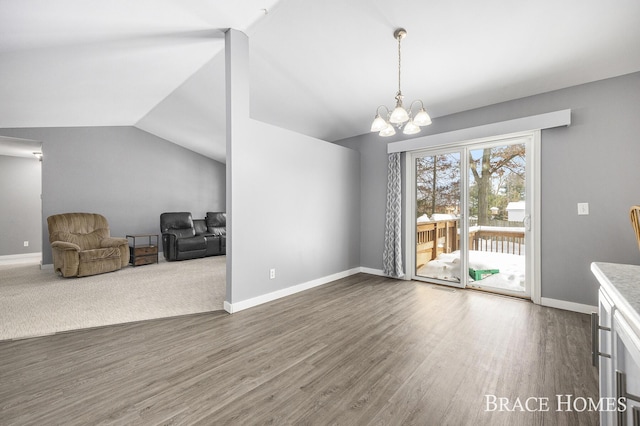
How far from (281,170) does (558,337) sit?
328 cm

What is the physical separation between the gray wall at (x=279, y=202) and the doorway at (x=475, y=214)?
3.94 feet

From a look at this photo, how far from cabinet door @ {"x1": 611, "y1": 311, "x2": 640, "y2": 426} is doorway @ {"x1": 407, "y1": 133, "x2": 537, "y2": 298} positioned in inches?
119

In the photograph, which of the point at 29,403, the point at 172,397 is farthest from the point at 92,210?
the point at 172,397

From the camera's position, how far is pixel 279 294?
3.41 m

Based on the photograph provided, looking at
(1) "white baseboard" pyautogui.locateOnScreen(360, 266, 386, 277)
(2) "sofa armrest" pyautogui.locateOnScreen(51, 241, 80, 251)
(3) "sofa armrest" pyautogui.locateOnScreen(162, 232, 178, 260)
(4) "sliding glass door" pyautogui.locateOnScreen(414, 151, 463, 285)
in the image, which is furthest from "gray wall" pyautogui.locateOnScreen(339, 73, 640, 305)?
(2) "sofa armrest" pyautogui.locateOnScreen(51, 241, 80, 251)

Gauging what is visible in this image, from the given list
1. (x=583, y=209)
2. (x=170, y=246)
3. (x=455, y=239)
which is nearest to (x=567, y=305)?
(x=583, y=209)

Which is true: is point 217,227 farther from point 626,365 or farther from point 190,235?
point 626,365

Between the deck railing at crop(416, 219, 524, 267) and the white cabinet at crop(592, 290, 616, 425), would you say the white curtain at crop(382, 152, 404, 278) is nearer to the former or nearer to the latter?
the deck railing at crop(416, 219, 524, 267)

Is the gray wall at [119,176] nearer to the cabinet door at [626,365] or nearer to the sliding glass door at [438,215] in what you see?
the sliding glass door at [438,215]

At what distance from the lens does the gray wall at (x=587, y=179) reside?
2.77 m

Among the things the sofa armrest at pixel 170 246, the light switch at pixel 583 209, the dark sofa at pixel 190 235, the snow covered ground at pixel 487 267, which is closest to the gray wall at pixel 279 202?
the snow covered ground at pixel 487 267

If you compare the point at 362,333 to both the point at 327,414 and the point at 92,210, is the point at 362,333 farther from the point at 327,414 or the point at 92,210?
the point at 92,210

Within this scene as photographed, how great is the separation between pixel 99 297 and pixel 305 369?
3.13 meters

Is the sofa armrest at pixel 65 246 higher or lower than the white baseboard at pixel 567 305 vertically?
higher
